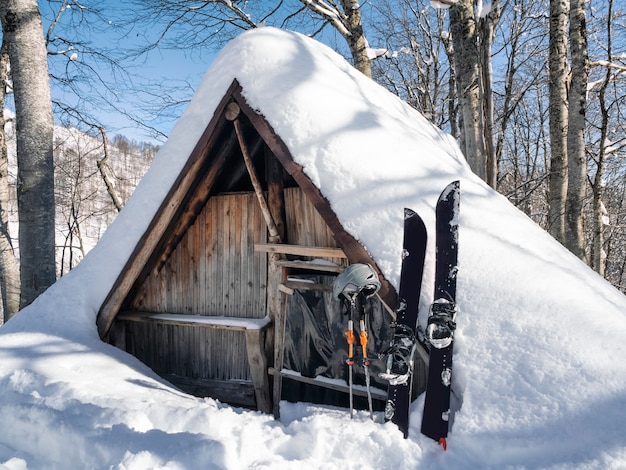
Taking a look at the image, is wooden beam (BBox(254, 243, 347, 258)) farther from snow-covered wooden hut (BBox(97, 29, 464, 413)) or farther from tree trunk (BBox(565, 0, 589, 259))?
tree trunk (BBox(565, 0, 589, 259))

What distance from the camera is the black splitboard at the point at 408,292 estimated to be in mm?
2330

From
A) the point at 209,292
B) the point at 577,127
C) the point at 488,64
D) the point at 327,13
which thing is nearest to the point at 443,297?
the point at 209,292

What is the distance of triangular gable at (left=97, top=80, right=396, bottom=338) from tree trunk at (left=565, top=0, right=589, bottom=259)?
5177 millimetres

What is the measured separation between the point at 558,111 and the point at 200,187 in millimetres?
6440

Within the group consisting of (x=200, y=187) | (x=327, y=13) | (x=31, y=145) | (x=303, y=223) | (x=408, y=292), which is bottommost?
(x=408, y=292)

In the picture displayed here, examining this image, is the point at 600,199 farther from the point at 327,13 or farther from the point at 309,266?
the point at 309,266

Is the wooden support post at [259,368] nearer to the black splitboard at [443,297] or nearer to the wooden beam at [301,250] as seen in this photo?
the wooden beam at [301,250]

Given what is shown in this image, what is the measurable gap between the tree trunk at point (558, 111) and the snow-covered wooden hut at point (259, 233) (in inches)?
146

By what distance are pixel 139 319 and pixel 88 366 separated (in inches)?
41.8

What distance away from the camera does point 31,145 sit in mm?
4691

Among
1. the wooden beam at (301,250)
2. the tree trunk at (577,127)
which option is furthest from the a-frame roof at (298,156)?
the tree trunk at (577,127)

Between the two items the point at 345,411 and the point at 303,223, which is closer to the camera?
the point at 345,411

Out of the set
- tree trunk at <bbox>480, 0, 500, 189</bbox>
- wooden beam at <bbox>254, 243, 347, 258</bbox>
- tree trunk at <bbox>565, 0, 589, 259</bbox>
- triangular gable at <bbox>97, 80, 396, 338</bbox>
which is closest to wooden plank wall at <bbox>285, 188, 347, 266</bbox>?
wooden beam at <bbox>254, 243, 347, 258</bbox>

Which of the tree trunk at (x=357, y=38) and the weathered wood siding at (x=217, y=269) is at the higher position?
the tree trunk at (x=357, y=38)
